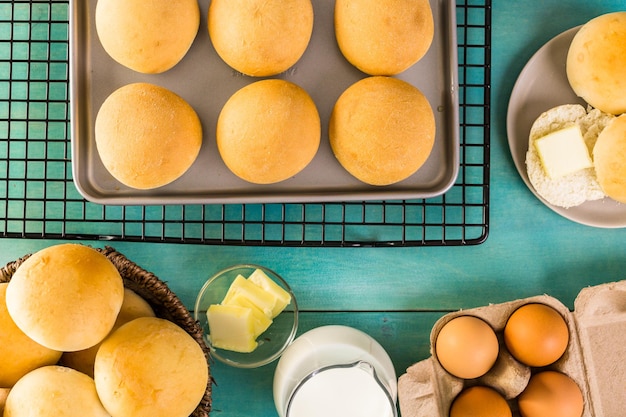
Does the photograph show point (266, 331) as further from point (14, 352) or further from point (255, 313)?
point (14, 352)

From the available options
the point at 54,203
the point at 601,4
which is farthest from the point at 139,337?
the point at 601,4

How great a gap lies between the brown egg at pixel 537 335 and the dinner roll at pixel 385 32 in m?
0.42

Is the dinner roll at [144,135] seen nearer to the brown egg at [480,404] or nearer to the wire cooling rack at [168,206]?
the wire cooling rack at [168,206]

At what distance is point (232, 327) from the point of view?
3.13 ft

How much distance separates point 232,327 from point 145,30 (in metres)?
0.46

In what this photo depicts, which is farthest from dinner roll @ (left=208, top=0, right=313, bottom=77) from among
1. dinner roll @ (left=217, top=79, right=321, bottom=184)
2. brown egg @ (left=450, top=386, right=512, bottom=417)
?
brown egg @ (left=450, top=386, right=512, bottom=417)

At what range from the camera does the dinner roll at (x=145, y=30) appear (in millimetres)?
836

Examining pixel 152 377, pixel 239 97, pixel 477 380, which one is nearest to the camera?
pixel 152 377

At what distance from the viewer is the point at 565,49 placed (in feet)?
3.32

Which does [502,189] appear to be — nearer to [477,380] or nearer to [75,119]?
[477,380]

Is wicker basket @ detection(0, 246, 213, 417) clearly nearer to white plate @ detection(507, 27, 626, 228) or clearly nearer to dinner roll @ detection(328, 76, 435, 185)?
dinner roll @ detection(328, 76, 435, 185)

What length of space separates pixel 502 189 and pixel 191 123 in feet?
1.77

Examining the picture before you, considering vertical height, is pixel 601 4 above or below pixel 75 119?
above

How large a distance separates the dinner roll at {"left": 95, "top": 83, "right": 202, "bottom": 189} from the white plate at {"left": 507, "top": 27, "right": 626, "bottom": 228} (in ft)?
1.76
